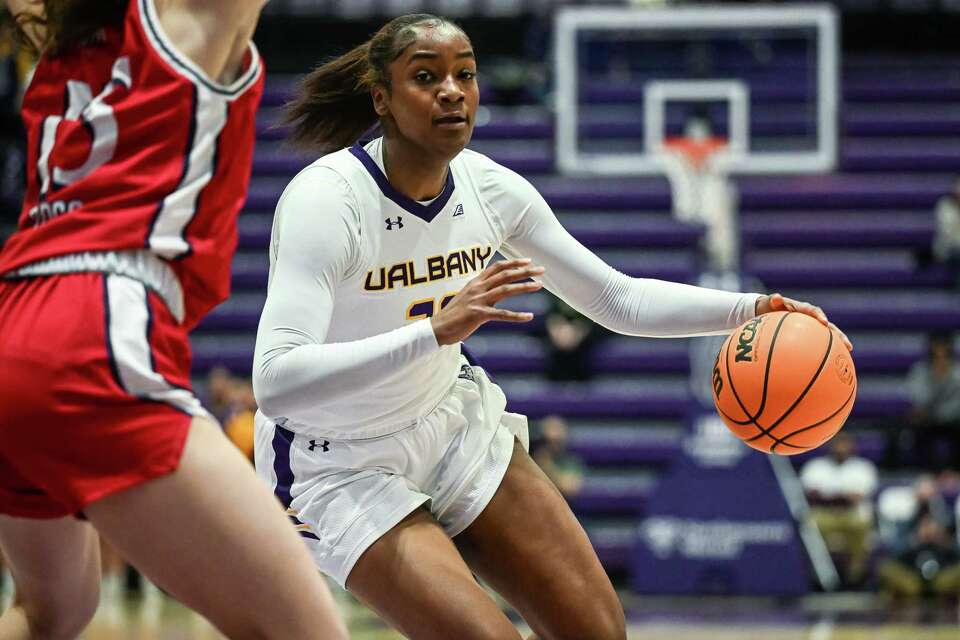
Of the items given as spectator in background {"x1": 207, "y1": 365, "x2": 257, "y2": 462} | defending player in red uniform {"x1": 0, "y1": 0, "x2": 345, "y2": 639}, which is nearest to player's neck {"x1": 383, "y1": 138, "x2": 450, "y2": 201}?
defending player in red uniform {"x1": 0, "y1": 0, "x2": 345, "y2": 639}

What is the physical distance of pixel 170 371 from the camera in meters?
2.30

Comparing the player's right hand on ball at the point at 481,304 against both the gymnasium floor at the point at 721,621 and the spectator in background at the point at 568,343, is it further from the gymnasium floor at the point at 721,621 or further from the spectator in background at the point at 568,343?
the spectator in background at the point at 568,343

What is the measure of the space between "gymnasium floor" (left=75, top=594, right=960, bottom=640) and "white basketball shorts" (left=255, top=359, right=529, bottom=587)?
411 centimetres

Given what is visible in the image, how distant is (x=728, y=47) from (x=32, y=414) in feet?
39.9

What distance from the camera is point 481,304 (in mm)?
2896

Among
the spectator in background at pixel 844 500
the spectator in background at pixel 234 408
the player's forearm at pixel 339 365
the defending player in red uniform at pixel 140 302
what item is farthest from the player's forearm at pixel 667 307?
the spectator in background at pixel 844 500

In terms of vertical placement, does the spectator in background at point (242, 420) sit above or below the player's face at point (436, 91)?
below

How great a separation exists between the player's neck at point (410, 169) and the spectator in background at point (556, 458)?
6.69 meters

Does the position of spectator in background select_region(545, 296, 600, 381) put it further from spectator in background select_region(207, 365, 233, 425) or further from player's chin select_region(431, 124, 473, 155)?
player's chin select_region(431, 124, 473, 155)

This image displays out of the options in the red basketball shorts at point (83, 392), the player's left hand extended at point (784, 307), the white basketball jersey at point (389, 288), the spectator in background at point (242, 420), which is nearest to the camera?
the red basketball shorts at point (83, 392)

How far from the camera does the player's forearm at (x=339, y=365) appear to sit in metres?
2.97

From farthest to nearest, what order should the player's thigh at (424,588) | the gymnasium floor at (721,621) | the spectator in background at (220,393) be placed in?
1. the spectator in background at (220,393)
2. the gymnasium floor at (721,621)
3. the player's thigh at (424,588)

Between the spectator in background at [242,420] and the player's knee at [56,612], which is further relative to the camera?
the spectator in background at [242,420]

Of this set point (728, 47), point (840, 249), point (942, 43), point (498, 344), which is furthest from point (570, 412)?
point (942, 43)
